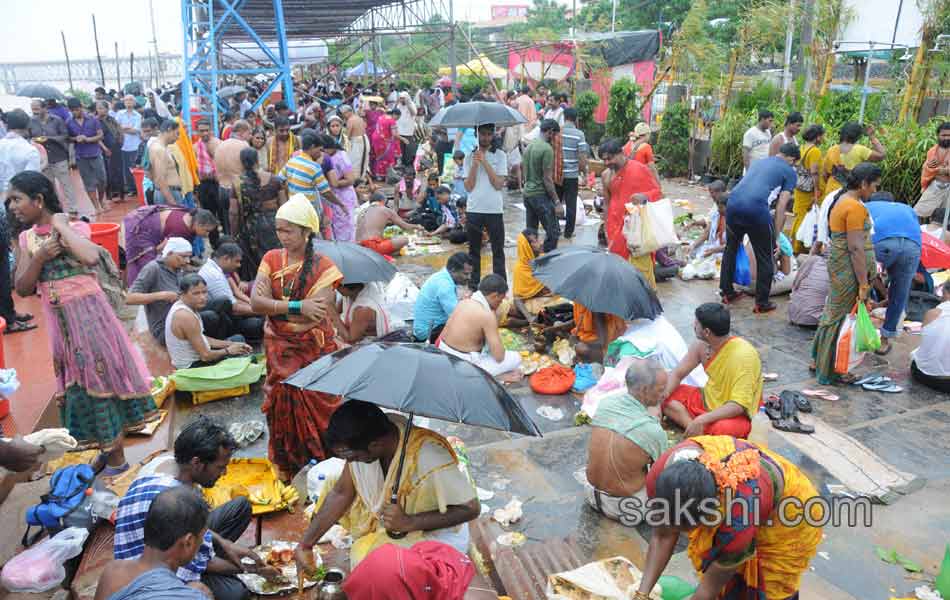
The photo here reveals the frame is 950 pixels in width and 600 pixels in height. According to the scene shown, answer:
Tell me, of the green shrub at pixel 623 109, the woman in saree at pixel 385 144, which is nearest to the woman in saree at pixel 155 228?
the woman in saree at pixel 385 144

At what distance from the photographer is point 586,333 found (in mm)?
6070

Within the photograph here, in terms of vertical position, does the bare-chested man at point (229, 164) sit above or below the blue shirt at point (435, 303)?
above

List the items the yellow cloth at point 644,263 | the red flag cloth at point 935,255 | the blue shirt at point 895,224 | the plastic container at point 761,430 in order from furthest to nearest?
the red flag cloth at point 935,255, the yellow cloth at point 644,263, the blue shirt at point 895,224, the plastic container at point 761,430

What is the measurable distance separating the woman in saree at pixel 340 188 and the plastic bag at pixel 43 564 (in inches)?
206

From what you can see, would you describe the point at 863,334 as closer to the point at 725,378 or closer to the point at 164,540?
the point at 725,378

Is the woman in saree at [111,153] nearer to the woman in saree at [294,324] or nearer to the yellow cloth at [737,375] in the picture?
the woman in saree at [294,324]

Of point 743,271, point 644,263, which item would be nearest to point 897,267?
point 743,271

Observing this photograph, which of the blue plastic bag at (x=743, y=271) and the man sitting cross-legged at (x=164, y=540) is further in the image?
the blue plastic bag at (x=743, y=271)

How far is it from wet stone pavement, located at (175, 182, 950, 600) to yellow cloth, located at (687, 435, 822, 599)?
0.82 metres

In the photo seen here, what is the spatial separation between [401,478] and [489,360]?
310cm

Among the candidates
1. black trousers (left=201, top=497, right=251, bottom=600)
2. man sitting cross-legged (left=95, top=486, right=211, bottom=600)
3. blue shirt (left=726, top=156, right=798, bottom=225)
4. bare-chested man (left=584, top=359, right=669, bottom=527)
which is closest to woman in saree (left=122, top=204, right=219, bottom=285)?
black trousers (left=201, top=497, right=251, bottom=600)

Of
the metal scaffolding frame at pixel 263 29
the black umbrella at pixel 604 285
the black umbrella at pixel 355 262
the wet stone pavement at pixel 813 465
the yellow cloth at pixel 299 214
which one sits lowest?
the wet stone pavement at pixel 813 465

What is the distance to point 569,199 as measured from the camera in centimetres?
1002

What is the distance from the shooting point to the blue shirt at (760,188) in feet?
22.8
